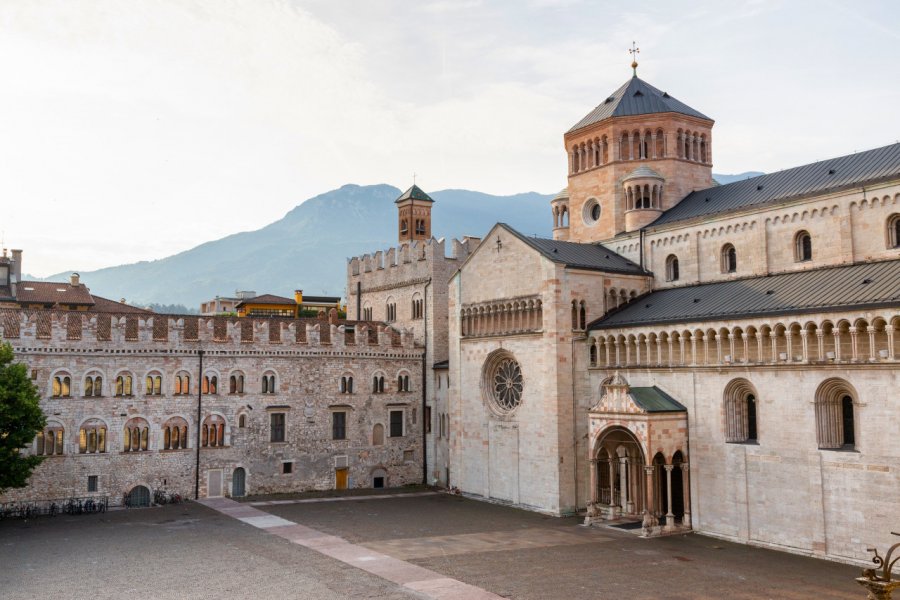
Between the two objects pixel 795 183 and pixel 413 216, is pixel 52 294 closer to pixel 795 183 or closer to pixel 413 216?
pixel 413 216

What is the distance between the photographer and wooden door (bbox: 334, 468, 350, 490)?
1960 inches

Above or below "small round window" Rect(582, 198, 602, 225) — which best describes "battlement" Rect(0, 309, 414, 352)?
below

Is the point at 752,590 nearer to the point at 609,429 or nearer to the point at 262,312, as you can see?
the point at 609,429

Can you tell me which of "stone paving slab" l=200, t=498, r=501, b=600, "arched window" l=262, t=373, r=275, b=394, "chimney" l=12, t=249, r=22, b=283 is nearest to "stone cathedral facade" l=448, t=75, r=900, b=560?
"arched window" l=262, t=373, r=275, b=394

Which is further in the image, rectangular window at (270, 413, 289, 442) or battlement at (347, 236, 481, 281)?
battlement at (347, 236, 481, 281)

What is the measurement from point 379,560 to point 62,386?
75.1ft

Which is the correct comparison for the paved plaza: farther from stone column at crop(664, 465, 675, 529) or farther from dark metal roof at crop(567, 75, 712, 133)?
dark metal roof at crop(567, 75, 712, 133)

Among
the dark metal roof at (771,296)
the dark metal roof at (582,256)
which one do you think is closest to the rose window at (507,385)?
the dark metal roof at (771,296)

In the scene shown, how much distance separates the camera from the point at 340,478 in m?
50.0

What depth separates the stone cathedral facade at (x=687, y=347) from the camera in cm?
2953

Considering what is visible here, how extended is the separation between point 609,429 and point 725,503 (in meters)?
6.19

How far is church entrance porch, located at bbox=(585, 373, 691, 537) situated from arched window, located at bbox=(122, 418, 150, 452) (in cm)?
2569

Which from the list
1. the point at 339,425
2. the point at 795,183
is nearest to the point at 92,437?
the point at 339,425

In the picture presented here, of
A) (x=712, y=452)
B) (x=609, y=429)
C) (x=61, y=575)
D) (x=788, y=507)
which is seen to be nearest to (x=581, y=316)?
(x=609, y=429)
